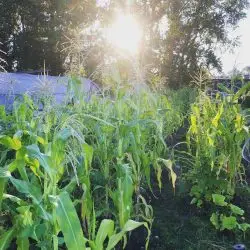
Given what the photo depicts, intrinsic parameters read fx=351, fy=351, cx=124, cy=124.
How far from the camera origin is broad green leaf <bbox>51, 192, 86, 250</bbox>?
98cm

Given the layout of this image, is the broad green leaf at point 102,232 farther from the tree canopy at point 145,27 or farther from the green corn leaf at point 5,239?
the tree canopy at point 145,27

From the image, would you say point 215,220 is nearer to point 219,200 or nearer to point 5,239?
point 219,200

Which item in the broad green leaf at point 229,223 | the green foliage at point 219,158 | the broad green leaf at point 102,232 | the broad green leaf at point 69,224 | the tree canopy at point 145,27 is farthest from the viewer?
the tree canopy at point 145,27

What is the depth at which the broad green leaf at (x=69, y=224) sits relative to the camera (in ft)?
3.20

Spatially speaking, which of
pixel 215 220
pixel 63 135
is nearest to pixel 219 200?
pixel 215 220

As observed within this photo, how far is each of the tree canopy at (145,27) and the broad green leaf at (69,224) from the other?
17.1m

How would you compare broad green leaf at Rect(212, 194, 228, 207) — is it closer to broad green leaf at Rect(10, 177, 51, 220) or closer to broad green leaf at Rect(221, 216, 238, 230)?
broad green leaf at Rect(221, 216, 238, 230)

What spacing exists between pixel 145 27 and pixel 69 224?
19.0m

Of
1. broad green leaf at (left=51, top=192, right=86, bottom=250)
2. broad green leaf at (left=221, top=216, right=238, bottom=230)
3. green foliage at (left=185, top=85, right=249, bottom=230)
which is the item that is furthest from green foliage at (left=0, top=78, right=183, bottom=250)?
broad green leaf at (left=221, top=216, right=238, bottom=230)

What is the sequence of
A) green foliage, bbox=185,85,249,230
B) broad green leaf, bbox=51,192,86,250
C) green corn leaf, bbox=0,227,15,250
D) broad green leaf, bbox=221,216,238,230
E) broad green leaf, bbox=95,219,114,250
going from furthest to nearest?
1. green foliage, bbox=185,85,249,230
2. broad green leaf, bbox=221,216,238,230
3. broad green leaf, bbox=95,219,114,250
4. green corn leaf, bbox=0,227,15,250
5. broad green leaf, bbox=51,192,86,250

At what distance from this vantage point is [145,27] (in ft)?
62.8

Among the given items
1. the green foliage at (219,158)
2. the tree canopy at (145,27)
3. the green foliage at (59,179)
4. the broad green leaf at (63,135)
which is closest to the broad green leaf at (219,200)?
the green foliage at (219,158)

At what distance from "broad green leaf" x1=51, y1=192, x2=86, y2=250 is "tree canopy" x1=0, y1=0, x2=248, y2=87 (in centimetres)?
1712

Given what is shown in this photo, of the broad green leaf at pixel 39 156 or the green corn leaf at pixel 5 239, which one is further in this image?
the green corn leaf at pixel 5 239
